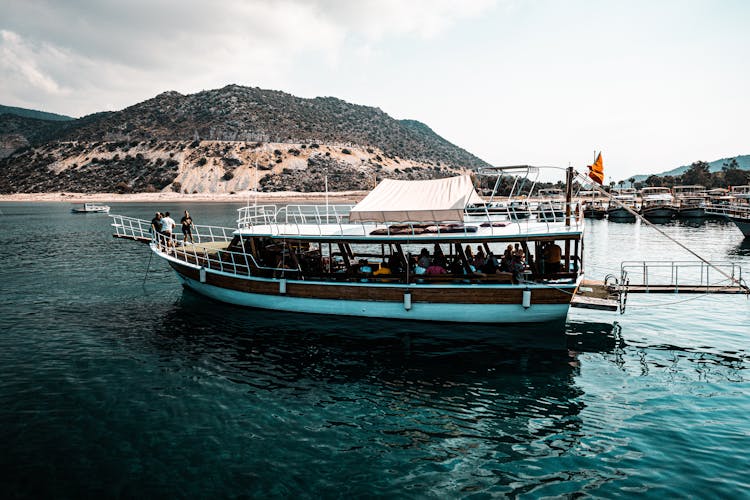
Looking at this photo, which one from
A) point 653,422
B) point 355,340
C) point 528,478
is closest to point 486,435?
point 528,478

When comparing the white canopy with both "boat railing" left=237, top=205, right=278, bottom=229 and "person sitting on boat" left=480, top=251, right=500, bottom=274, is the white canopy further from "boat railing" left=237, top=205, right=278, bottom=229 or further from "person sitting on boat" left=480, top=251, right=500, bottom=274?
"boat railing" left=237, top=205, right=278, bottom=229

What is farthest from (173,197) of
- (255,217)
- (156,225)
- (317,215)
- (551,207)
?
(551,207)

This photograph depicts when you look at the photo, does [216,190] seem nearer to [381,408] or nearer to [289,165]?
[289,165]

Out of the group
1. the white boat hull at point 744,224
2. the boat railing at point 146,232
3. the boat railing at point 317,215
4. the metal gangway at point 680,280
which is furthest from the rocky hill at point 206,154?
the metal gangway at point 680,280

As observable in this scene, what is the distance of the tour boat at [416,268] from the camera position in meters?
17.9

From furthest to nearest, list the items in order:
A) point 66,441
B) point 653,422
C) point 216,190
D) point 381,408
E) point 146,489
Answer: point 216,190 < point 381,408 < point 653,422 < point 66,441 < point 146,489

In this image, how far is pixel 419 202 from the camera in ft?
62.2

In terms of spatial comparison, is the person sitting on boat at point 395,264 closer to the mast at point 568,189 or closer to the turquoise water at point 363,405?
the turquoise water at point 363,405

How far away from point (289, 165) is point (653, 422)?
464 feet

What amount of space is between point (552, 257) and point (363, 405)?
10.5 m

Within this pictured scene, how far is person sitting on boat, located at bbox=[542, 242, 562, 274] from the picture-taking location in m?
18.1

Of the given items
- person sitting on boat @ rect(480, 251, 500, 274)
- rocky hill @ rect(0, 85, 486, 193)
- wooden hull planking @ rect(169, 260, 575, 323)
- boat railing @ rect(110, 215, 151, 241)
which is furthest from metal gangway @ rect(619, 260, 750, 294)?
rocky hill @ rect(0, 85, 486, 193)

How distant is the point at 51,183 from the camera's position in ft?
470

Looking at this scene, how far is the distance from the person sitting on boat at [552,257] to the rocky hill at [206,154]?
109696 millimetres
